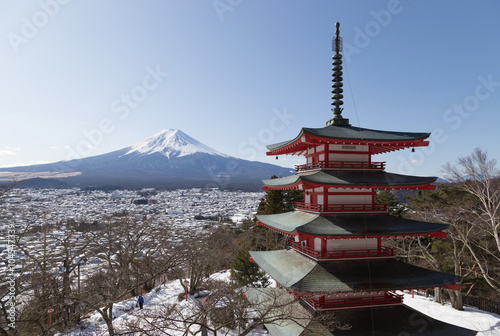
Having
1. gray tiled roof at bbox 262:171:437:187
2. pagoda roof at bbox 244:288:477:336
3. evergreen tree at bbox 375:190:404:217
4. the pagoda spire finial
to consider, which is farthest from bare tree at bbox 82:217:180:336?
evergreen tree at bbox 375:190:404:217

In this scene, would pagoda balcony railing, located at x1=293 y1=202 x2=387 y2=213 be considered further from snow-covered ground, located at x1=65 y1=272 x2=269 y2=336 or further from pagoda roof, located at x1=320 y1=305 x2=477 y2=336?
snow-covered ground, located at x1=65 y1=272 x2=269 y2=336

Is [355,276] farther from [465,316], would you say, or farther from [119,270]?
[119,270]

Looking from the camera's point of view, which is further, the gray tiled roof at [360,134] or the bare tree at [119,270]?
the bare tree at [119,270]

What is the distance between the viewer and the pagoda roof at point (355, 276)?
9.56m

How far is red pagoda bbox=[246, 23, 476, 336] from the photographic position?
388 inches

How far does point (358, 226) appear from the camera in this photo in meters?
10.8

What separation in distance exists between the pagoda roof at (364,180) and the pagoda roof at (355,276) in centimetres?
318

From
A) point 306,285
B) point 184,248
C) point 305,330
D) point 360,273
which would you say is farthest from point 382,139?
point 184,248

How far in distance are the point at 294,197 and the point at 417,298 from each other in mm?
16713

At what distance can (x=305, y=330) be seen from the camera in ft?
32.6

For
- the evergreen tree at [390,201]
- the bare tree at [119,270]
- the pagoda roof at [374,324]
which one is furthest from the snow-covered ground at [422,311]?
the evergreen tree at [390,201]

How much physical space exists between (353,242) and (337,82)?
7.50 meters

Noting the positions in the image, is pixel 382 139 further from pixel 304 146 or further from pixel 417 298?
pixel 417 298

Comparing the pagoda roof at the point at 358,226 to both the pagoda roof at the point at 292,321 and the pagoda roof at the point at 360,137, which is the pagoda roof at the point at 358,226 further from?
the pagoda roof at the point at 360,137
